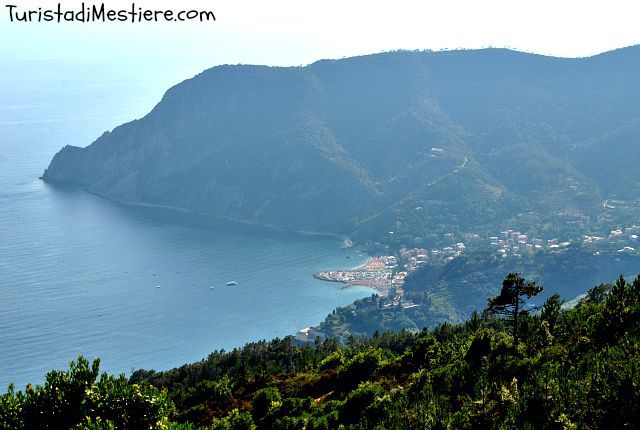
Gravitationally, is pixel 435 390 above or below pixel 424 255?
above

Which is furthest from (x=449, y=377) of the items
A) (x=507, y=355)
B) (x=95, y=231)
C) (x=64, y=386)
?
(x=95, y=231)

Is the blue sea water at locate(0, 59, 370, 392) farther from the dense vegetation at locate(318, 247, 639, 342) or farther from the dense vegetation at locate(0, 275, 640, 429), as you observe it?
the dense vegetation at locate(0, 275, 640, 429)

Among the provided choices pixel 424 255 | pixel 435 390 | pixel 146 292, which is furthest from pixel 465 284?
pixel 435 390

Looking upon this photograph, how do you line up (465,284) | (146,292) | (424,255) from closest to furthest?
1. (146,292)
2. (465,284)
3. (424,255)

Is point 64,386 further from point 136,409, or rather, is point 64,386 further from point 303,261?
point 303,261

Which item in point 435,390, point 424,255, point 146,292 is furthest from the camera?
point 424,255

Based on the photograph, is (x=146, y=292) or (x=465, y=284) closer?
(x=146, y=292)

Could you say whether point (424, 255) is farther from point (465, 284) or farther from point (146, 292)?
point (146, 292)

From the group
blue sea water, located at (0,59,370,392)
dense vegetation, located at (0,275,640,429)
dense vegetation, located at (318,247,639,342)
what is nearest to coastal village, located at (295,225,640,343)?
dense vegetation, located at (318,247,639,342)
